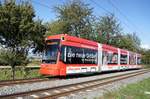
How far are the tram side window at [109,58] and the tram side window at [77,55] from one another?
10.8 feet

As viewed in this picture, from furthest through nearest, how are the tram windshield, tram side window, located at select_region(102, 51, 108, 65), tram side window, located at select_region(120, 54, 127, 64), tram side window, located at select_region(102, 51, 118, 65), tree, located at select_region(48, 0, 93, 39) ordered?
tree, located at select_region(48, 0, 93, 39), tram side window, located at select_region(120, 54, 127, 64), tram side window, located at select_region(102, 51, 118, 65), tram side window, located at select_region(102, 51, 108, 65), the tram windshield

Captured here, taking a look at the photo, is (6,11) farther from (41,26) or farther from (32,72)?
(32,72)

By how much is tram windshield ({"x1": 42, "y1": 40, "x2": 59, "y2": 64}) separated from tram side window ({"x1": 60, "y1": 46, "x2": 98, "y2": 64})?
56 cm

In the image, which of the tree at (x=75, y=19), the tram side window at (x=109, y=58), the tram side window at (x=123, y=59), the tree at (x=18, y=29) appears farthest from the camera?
the tree at (x=75, y=19)

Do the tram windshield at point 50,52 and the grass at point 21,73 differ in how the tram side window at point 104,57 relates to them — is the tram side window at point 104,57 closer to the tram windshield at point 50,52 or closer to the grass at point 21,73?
the grass at point 21,73

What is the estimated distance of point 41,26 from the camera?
21469 millimetres

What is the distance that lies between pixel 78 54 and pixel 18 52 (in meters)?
4.77

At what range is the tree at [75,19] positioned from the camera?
5031 centimetres

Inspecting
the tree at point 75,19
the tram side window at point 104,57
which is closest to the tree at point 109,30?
the tree at point 75,19

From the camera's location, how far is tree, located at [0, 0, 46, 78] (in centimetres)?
1975

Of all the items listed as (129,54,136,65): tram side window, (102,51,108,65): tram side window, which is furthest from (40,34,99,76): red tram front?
(129,54,136,65): tram side window

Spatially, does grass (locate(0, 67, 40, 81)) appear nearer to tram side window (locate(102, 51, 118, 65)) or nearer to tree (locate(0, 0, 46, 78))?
tree (locate(0, 0, 46, 78))

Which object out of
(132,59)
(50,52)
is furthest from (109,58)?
(132,59)

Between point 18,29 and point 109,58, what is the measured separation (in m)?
14.0
